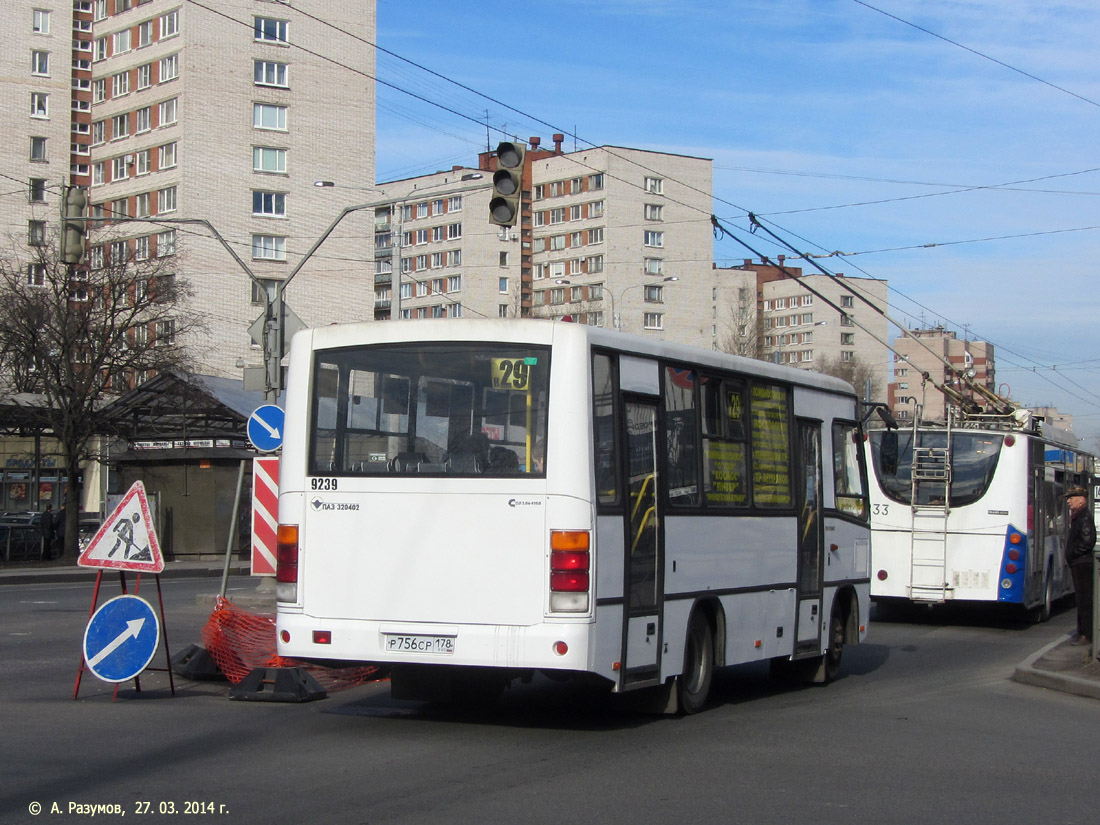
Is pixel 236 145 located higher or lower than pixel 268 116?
lower

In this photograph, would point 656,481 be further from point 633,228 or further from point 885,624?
point 633,228

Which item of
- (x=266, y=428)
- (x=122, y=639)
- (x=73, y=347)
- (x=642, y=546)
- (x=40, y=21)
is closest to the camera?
(x=642, y=546)

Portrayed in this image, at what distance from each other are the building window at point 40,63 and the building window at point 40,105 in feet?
3.77

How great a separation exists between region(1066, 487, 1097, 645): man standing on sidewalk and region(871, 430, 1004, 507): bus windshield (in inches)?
117

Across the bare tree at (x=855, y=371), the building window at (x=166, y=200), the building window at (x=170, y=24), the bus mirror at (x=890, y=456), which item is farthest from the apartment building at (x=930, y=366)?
the bus mirror at (x=890, y=456)

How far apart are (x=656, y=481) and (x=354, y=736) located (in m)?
2.70

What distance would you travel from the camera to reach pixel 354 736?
9156 millimetres

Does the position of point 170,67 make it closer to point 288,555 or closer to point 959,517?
point 959,517

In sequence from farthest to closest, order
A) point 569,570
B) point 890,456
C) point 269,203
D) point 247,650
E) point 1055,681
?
point 269,203 < point 890,456 < point 1055,681 < point 247,650 < point 569,570

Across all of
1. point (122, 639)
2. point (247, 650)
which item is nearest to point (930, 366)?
point (247, 650)

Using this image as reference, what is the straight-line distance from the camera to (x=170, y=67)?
66.9m

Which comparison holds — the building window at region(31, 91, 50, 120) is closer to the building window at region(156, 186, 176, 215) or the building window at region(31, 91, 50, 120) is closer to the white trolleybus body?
the building window at region(156, 186, 176, 215)

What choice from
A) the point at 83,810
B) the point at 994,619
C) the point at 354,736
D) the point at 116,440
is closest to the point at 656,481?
the point at 354,736

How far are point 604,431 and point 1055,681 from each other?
6225 millimetres
